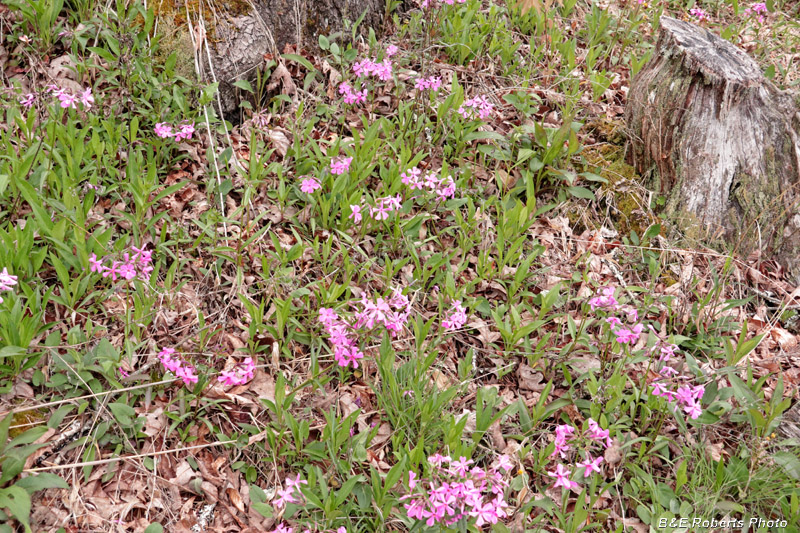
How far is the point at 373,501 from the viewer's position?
2.13 m

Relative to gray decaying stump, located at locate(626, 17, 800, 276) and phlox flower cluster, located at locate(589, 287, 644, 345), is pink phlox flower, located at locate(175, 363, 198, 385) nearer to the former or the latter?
phlox flower cluster, located at locate(589, 287, 644, 345)

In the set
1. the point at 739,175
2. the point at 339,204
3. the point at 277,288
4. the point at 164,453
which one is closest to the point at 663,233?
the point at 739,175

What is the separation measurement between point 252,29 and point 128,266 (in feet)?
5.89

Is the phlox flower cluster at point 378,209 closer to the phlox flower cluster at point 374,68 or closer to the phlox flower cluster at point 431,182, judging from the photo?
the phlox flower cluster at point 431,182

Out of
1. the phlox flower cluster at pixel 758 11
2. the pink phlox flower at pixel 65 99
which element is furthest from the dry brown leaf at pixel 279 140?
the phlox flower cluster at pixel 758 11

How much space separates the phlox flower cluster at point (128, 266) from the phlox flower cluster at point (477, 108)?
1973 mm

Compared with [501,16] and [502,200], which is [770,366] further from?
[501,16]

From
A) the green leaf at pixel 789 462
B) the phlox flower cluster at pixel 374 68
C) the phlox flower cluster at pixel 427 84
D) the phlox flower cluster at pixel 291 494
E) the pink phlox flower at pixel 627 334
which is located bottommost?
the phlox flower cluster at pixel 291 494

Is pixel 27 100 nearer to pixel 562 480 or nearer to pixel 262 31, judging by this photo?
pixel 262 31

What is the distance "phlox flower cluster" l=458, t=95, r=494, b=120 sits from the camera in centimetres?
341

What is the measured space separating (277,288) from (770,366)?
2.38m

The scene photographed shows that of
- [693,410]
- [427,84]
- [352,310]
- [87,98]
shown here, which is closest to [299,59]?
[427,84]

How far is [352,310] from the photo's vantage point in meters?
2.72

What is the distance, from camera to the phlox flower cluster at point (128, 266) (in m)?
2.23
